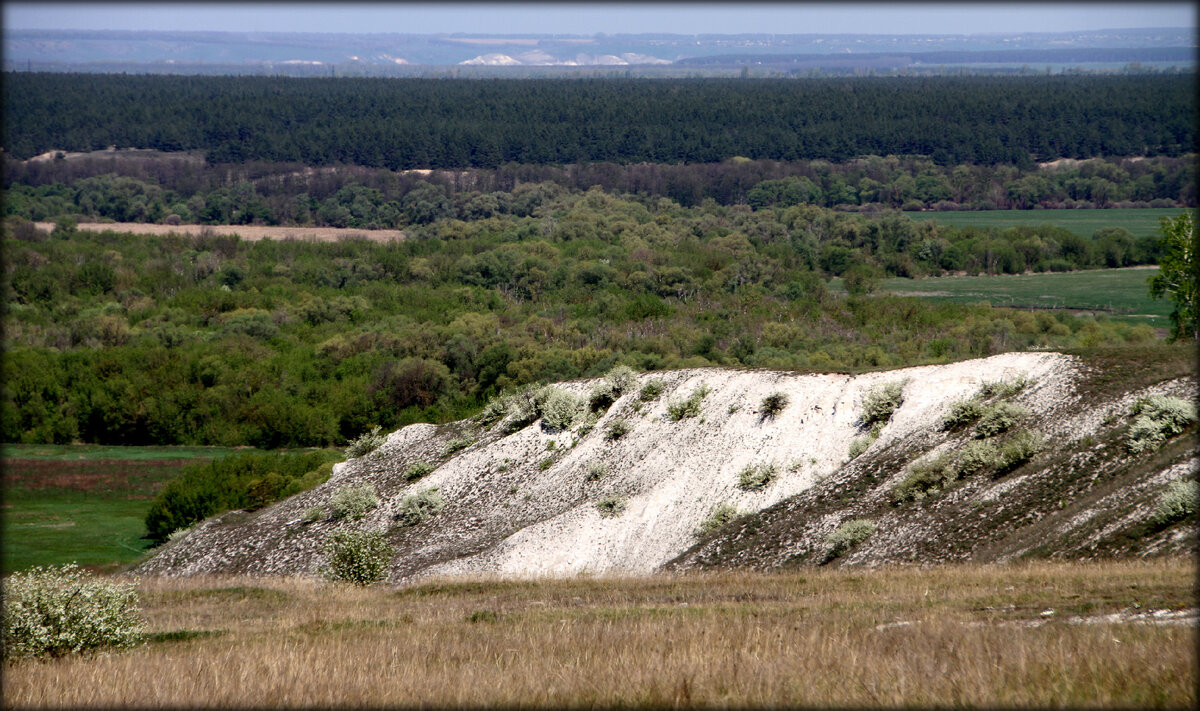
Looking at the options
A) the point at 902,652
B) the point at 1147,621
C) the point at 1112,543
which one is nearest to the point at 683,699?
Answer: the point at 902,652

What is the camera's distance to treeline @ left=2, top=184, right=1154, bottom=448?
72375 millimetres

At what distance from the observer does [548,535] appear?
3122cm

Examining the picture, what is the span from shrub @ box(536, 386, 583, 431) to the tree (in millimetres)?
26113

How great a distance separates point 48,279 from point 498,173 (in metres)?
98.6

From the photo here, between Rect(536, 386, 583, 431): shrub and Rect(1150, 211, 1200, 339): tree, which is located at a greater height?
Rect(1150, 211, 1200, 339): tree

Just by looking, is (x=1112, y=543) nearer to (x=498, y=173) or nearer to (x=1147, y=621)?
(x=1147, y=621)

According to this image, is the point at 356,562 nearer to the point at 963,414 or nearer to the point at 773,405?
the point at 773,405

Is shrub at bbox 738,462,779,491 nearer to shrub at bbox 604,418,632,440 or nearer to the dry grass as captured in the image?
shrub at bbox 604,418,632,440

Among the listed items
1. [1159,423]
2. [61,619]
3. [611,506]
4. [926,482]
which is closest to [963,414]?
[926,482]

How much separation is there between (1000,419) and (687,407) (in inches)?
399

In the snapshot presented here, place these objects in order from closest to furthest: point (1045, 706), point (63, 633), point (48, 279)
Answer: point (1045, 706), point (63, 633), point (48, 279)

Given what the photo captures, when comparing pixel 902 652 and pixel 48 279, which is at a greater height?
pixel 902 652

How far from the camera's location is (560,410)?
122 feet

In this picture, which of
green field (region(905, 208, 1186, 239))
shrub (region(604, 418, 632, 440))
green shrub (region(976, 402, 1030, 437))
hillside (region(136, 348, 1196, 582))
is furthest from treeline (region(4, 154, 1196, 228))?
green shrub (region(976, 402, 1030, 437))
